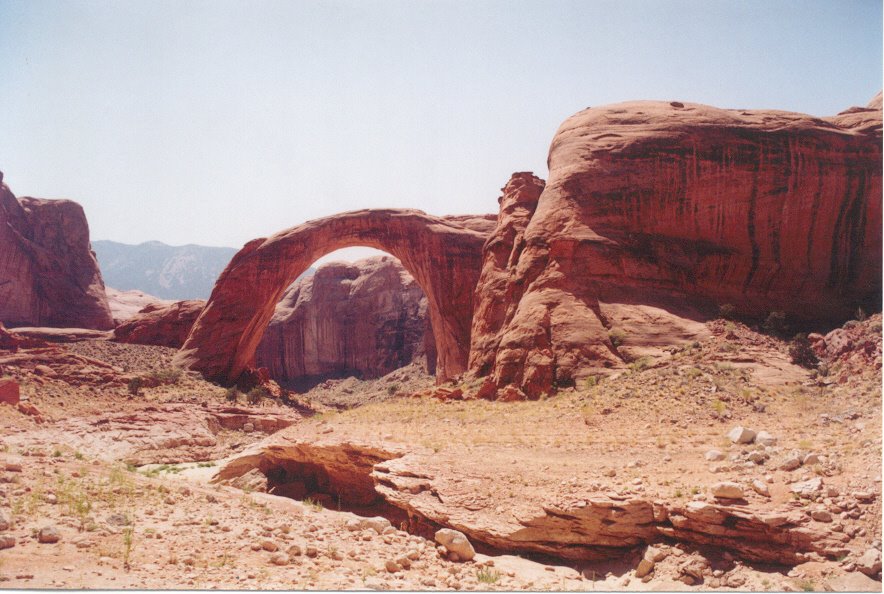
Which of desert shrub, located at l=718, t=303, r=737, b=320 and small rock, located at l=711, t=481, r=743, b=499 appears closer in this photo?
small rock, located at l=711, t=481, r=743, b=499

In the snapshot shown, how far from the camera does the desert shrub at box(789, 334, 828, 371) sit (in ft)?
49.3

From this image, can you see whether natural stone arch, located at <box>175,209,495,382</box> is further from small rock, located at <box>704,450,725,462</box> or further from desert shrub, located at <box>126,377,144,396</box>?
small rock, located at <box>704,450,725,462</box>

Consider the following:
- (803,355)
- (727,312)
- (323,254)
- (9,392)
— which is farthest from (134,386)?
(803,355)

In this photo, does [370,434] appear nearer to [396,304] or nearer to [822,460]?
[822,460]

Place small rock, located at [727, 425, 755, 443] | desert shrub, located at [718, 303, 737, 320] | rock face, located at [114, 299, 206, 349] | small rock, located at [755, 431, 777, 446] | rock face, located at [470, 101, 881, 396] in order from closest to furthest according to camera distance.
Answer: small rock, located at [755, 431, 777, 446] < small rock, located at [727, 425, 755, 443] < desert shrub, located at [718, 303, 737, 320] < rock face, located at [470, 101, 881, 396] < rock face, located at [114, 299, 206, 349]

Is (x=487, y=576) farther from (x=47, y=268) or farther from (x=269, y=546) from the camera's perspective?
(x=47, y=268)

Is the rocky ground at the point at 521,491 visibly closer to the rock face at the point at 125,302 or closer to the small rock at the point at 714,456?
the small rock at the point at 714,456

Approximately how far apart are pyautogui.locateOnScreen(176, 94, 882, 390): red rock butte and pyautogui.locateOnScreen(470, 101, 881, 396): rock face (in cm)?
4

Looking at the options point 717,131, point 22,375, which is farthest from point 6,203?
point 717,131

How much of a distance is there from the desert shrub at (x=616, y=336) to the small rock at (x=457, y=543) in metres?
10.3

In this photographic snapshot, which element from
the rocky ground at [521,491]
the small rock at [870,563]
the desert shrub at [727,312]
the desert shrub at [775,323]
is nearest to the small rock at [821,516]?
the rocky ground at [521,491]

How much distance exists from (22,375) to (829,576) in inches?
869

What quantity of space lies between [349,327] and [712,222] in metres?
34.0

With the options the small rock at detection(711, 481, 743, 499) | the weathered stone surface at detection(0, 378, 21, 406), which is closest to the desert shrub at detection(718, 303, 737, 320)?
the small rock at detection(711, 481, 743, 499)
